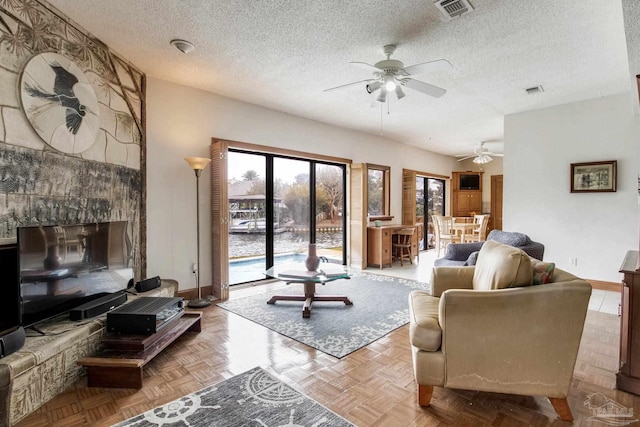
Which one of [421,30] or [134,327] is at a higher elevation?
[421,30]

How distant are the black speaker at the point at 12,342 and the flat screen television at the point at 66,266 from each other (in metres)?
0.18

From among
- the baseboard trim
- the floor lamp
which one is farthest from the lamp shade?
the baseboard trim

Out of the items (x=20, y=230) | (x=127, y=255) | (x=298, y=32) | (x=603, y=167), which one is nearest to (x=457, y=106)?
(x=603, y=167)

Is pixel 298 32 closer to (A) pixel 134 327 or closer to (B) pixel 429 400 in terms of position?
(A) pixel 134 327

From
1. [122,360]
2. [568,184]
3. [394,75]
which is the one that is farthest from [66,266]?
[568,184]

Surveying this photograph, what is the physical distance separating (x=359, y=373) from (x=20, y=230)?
243 cm

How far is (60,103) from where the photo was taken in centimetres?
255

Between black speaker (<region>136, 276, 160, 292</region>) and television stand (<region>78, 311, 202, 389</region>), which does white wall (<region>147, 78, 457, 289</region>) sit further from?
television stand (<region>78, 311, 202, 389</region>)

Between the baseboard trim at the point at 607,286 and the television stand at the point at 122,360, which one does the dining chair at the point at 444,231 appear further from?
the television stand at the point at 122,360

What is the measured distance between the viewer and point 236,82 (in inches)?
152

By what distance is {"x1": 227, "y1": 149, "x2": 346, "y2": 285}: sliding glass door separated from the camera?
4.75 m

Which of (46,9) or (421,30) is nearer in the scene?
(46,9)

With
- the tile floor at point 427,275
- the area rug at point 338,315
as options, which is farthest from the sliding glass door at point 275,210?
the tile floor at point 427,275

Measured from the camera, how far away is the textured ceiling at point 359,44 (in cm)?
242
